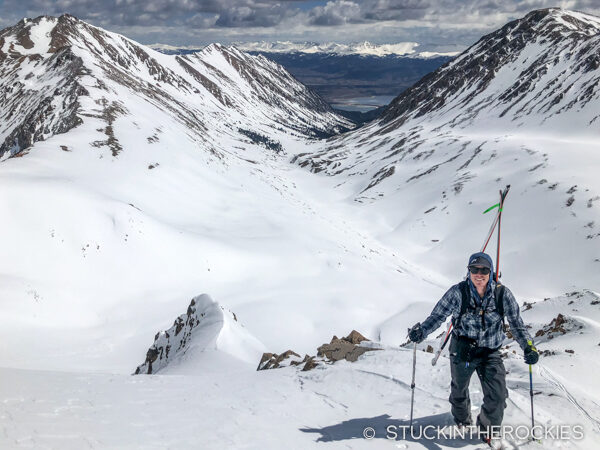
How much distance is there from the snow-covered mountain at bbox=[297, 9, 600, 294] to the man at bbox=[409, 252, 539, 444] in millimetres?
47312

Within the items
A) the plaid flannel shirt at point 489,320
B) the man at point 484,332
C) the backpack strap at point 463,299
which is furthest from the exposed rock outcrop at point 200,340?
the plaid flannel shirt at point 489,320

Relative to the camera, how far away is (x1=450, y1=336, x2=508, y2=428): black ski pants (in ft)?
24.0

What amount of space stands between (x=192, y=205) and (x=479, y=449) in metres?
48.3

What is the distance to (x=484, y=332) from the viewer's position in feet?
24.0

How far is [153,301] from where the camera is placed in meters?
28.9

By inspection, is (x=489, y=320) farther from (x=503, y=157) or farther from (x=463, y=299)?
(x=503, y=157)

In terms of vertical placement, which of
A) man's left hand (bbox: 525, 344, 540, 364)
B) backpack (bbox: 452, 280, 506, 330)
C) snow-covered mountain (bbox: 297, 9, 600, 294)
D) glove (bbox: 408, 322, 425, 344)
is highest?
snow-covered mountain (bbox: 297, 9, 600, 294)

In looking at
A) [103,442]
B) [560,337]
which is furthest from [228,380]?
[560,337]

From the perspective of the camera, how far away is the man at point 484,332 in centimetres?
727

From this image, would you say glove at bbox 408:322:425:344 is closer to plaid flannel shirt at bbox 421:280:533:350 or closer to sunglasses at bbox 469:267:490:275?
plaid flannel shirt at bbox 421:280:533:350

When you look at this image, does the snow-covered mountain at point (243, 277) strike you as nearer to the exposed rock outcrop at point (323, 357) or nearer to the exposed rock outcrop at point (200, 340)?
A: the exposed rock outcrop at point (200, 340)

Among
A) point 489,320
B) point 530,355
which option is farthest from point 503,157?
point 489,320

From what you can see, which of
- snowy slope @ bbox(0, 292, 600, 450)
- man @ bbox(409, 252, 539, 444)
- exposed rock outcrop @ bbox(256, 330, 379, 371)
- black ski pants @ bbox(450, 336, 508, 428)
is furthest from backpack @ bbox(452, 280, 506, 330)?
exposed rock outcrop @ bbox(256, 330, 379, 371)

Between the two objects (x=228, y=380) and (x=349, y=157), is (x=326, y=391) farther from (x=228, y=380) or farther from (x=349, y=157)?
(x=349, y=157)
